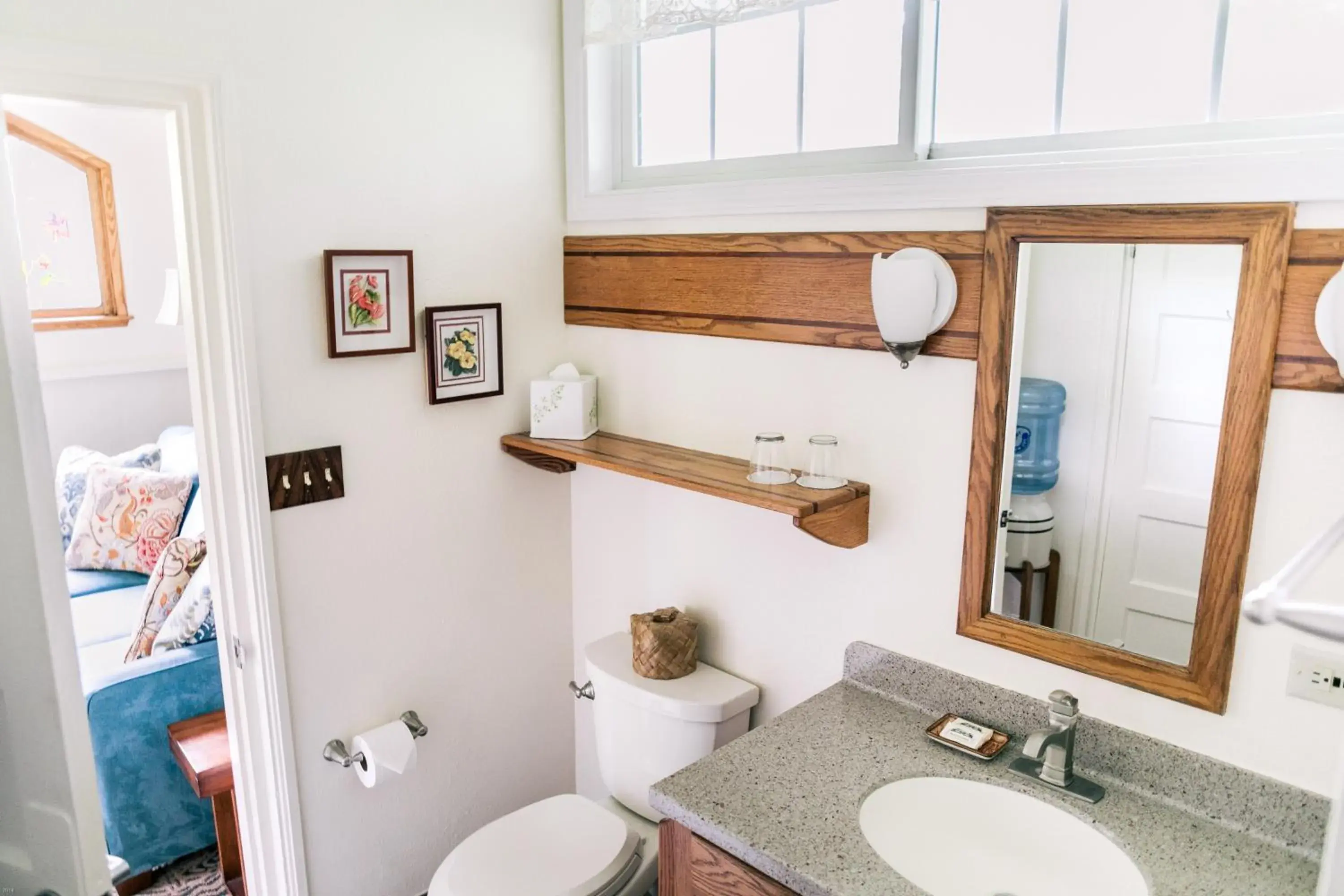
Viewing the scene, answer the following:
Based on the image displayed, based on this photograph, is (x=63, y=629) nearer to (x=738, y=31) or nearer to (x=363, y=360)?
(x=363, y=360)

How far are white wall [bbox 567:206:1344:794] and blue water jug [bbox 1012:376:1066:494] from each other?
0.09 metres

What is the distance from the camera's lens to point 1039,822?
1.40 metres

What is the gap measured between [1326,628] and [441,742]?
1847 millimetres

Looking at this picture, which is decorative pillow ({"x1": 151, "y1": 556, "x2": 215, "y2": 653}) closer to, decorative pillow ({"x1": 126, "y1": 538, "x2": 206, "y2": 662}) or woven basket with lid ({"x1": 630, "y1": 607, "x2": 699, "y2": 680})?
decorative pillow ({"x1": 126, "y1": 538, "x2": 206, "y2": 662})

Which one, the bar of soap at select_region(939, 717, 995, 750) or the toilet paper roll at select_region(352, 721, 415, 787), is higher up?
the bar of soap at select_region(939, 717, 995, 750)

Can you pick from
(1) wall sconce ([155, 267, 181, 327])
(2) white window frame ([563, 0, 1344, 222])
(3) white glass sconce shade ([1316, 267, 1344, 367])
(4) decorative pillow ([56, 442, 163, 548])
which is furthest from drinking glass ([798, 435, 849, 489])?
(4) decorative pillow ([56, 442, 163, 548])

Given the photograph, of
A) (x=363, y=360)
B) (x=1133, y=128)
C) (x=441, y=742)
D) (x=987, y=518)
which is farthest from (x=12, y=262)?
(x=441, y=742)

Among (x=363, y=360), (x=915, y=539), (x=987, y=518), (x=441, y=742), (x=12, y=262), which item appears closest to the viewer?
(x=12, y=262)

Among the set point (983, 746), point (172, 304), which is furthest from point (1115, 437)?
point (172, 304)

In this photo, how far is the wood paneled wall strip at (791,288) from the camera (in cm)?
122

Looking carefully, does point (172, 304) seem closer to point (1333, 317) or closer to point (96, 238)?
point (96, 238)

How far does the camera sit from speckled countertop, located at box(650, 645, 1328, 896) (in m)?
1.24

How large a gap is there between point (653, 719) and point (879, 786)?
0.63 m

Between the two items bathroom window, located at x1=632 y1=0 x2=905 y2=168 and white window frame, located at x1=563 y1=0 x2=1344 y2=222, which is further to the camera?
bathroom window, located at x1=632 y1=0 x2=905 y2=168
